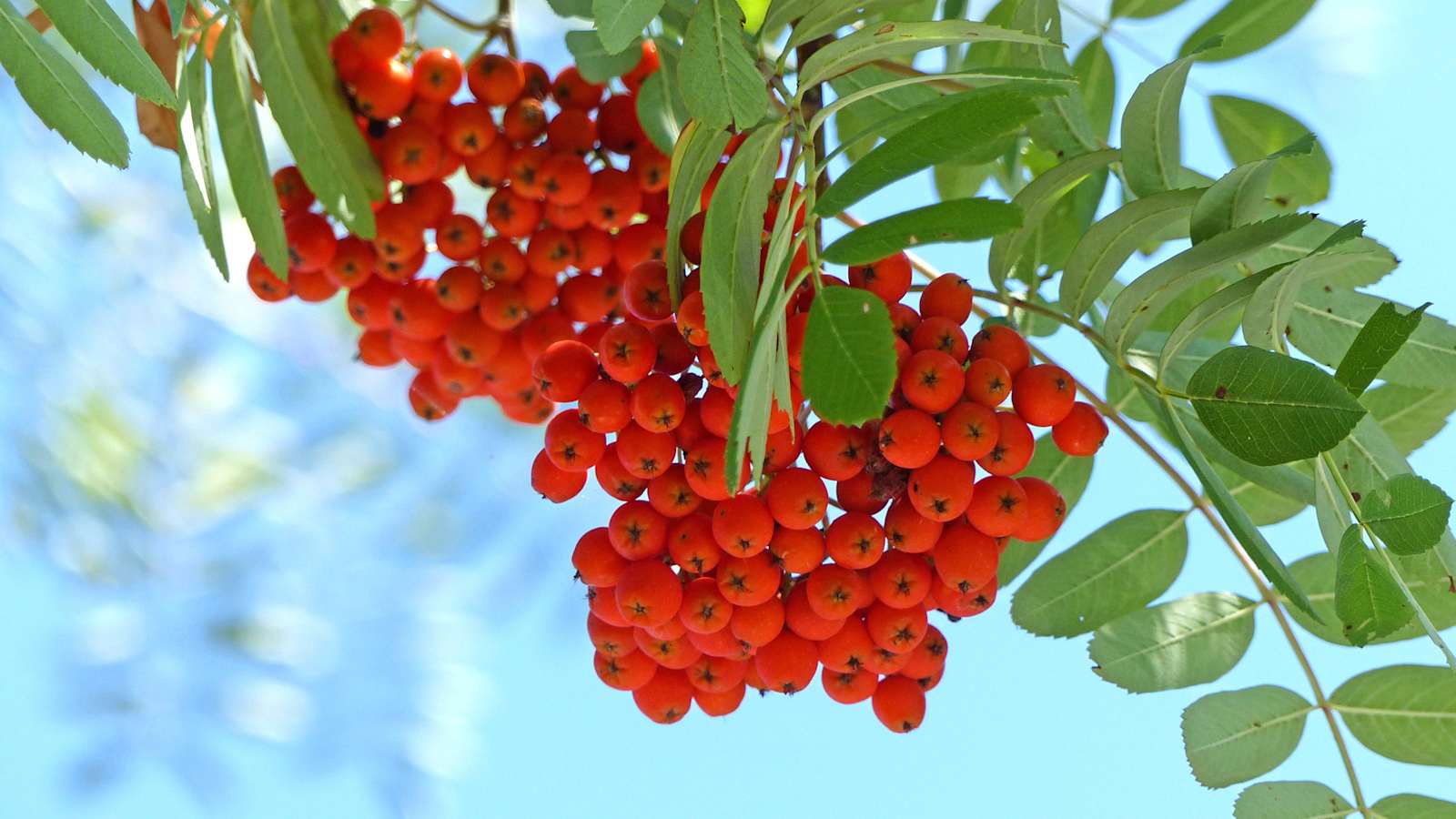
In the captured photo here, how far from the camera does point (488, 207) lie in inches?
58.4

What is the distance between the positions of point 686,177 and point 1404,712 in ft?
2.98

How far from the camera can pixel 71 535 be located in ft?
9.96

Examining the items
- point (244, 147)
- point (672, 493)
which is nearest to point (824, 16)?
point (672, 493)

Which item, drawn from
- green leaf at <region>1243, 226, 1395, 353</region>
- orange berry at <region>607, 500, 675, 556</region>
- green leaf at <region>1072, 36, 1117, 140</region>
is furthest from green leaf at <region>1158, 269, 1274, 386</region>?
green leaf at <region>1072, 36, 1117, 140</region>

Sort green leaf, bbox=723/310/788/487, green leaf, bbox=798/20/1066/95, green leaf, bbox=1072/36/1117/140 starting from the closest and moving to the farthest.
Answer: green leaf, bbox=723/310/788/487 < green leaf, bbox=798/20/1066/95 < green leaf, bbox=1072/36/1117/140

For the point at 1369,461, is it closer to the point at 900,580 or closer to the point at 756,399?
the point at 900,580

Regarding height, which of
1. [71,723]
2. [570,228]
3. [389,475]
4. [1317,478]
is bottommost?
[1317,478]

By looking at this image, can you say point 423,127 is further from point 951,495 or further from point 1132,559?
point 1132,559

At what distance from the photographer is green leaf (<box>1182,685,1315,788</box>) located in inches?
50.8

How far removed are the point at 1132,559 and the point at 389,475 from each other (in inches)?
93.7

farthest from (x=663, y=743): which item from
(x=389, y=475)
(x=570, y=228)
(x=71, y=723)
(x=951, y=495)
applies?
(x=951, y=495)

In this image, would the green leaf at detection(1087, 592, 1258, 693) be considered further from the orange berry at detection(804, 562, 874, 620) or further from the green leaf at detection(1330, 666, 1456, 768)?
the orange berry at detection(804, 562, 874, 620)

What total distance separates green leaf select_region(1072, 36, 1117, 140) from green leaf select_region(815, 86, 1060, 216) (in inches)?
26.3

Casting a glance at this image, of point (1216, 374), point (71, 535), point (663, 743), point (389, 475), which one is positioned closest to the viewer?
point (1216, 374)
